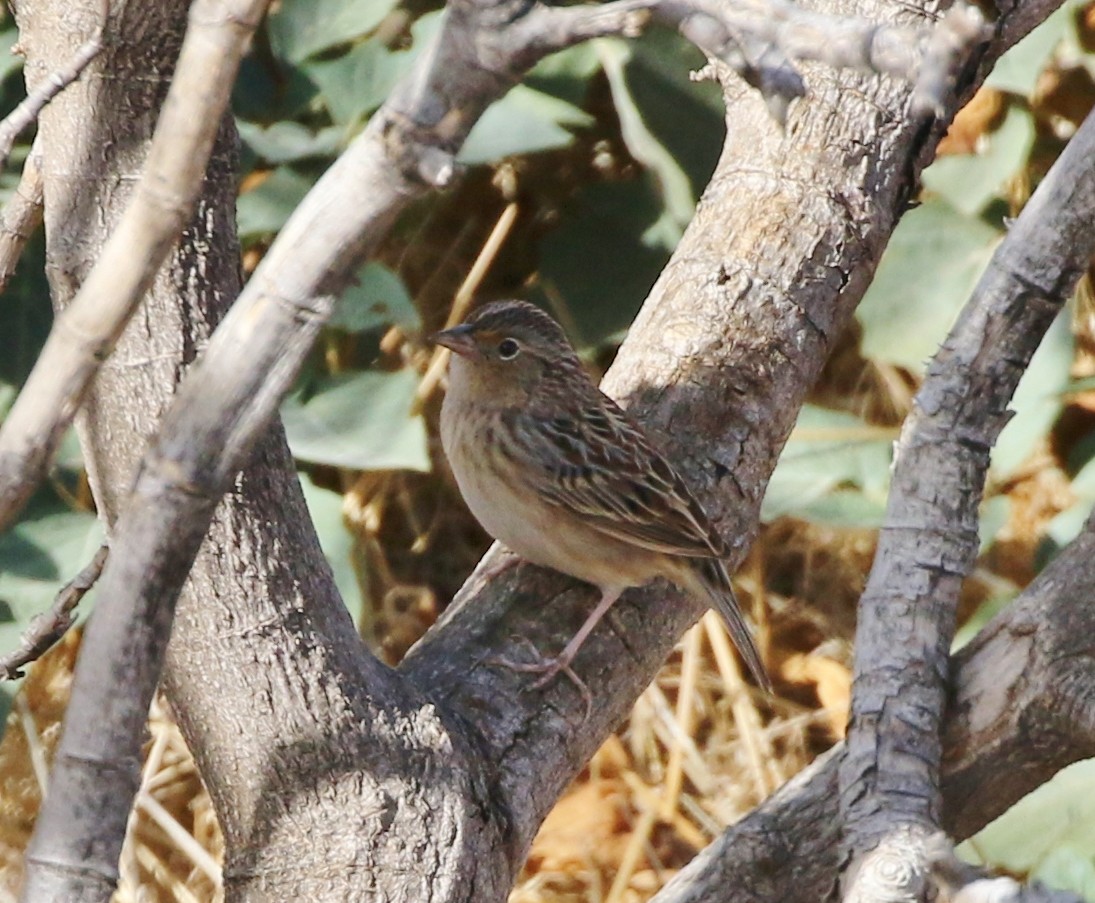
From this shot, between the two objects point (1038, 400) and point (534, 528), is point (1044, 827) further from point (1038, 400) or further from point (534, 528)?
point (534, 528)

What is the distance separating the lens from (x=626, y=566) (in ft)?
8.34

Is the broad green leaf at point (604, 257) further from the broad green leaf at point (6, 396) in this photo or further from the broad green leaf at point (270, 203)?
the broad green leaf at point (6, 396)

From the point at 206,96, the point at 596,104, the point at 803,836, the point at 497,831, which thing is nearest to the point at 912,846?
the point at 803,836

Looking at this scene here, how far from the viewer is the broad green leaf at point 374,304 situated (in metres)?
2.89

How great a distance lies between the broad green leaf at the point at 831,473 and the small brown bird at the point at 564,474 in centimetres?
39

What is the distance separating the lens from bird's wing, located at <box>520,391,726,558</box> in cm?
254

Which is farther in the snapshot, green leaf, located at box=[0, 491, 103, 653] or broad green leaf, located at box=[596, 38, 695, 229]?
broad green leaf, located at box=[596, 38, 695, 229]

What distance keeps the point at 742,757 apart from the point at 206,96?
320 cm

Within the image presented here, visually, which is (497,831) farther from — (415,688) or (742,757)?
(742,757)

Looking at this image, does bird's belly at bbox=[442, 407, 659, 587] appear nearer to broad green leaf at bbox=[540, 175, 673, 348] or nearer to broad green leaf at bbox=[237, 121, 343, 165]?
broad green leaf at bbox=[237, 121, 343, 165]

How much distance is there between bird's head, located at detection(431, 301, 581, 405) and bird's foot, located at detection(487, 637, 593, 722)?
37.7 inches

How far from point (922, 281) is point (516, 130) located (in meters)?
1.13

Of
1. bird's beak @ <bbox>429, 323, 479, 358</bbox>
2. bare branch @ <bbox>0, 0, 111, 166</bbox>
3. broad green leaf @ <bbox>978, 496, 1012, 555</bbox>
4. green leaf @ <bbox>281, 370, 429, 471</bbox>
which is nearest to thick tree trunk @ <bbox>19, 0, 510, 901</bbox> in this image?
bare branch @ <bbox>0, 0, 111, 166</bbox>

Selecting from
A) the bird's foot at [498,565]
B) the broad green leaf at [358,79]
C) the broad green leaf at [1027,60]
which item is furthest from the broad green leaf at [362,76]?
the broad green leaf at [1027,60]
